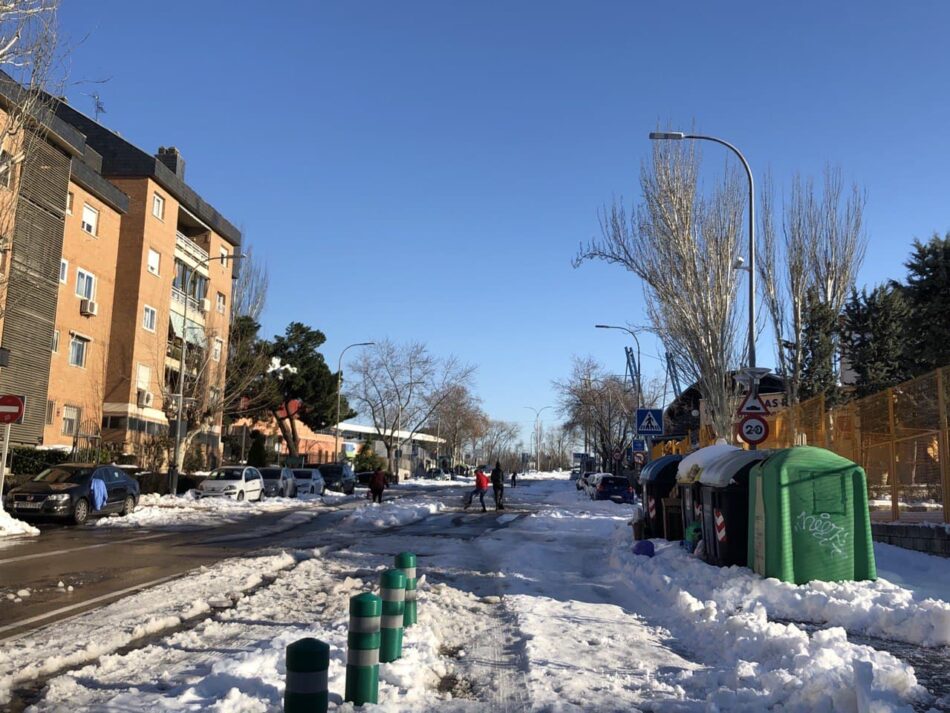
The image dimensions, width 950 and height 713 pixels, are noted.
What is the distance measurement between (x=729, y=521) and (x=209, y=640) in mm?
7118

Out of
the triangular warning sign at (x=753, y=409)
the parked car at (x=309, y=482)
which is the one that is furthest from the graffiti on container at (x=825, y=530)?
the parked car at (x=309, y=482)

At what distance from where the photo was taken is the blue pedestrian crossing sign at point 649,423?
2502cm

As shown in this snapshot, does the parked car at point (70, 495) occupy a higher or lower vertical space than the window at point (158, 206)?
lower

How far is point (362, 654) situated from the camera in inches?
206

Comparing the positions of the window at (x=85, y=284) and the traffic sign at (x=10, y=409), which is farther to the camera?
the window at (x=85, y=284)

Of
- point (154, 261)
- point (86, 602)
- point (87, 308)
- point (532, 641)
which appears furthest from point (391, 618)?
point (154, 261)

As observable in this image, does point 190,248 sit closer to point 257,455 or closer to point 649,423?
point 257,455

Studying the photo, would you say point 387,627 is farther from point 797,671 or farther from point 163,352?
point 163,352

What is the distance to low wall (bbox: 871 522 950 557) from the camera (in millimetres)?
11492

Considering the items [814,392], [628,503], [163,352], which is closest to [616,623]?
[814,392]

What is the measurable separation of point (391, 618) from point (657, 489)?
35.7ft

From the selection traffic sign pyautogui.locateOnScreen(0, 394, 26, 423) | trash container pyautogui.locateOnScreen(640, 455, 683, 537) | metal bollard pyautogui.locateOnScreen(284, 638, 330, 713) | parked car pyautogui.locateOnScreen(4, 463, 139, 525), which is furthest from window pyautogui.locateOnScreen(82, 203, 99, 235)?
metal bollard pyautogui.locateOnScreen(284, 638, 330, 713)

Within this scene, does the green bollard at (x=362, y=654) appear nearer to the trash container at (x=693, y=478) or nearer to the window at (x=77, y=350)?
the trash container at (x=693, y=478)

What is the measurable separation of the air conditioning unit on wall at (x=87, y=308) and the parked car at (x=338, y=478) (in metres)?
15.1
